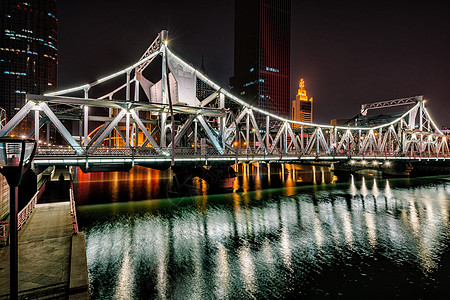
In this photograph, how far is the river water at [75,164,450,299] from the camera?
1225 centimetres

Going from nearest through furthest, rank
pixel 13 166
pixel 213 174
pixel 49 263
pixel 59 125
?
pixel 13 166 → pixel 49 263 → pixel 59 125 → pixel 213 174

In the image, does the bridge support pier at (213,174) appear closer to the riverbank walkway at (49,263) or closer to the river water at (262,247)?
the river water at (262,247)

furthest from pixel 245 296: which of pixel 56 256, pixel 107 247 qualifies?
pixel 107 247

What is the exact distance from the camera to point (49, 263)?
9.87m

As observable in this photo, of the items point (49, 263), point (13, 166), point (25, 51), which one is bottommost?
point (49, 263)

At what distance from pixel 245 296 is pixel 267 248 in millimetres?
6137

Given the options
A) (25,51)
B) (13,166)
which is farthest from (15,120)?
(25,51)

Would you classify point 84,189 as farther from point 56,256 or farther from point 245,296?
point 245,296

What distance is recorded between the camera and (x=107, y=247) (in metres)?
16.8

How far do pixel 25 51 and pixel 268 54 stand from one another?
150402 millimetres

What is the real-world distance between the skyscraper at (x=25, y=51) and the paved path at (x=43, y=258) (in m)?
151

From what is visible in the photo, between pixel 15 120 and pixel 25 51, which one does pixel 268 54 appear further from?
pixel 15 120

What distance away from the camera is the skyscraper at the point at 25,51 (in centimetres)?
13250

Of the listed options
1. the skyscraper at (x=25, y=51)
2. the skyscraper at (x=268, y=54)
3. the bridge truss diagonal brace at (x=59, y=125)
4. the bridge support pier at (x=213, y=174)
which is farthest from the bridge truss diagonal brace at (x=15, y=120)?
the skyscraper at (x=268, y=54)
